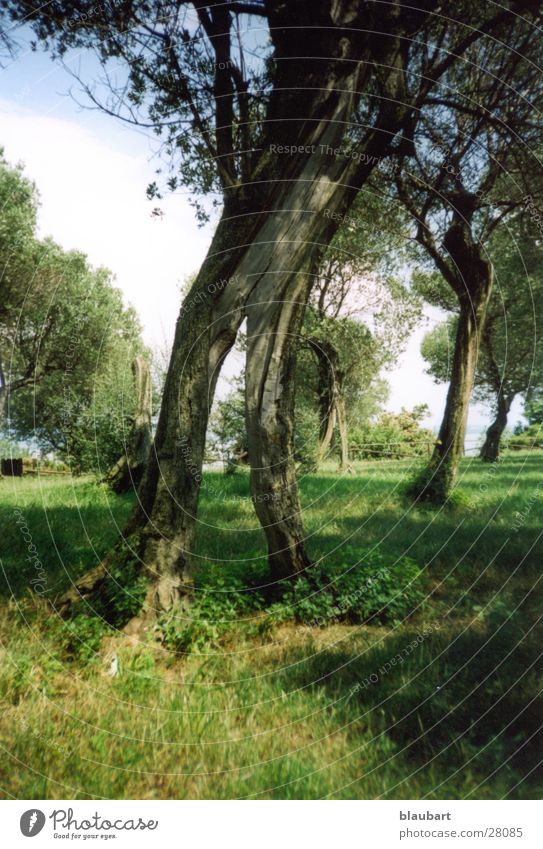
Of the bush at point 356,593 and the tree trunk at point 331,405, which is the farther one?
the tree trunk at point 331,405

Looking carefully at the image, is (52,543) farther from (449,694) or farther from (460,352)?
(460,352)

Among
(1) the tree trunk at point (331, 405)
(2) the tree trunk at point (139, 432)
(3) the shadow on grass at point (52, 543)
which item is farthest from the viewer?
(2) the tree trunk at point (139, 432)

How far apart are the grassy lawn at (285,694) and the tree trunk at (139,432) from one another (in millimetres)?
5182

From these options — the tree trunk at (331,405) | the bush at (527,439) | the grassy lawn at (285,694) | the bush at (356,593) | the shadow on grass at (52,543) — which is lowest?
the grassy lawn at (285,694)

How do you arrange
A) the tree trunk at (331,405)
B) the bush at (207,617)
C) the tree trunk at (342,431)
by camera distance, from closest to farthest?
1. the bush at (207,617)
2. the tree trunk at (342,431)
3. the tree trunk at (331,405)

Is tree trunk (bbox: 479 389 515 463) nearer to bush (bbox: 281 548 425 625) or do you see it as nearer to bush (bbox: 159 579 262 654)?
bush (bbox: 281 548 425 625)

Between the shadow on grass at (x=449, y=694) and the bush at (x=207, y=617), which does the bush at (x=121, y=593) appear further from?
the shadow on grass at (x=449, y=694)

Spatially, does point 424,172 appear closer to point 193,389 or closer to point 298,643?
point 193,389

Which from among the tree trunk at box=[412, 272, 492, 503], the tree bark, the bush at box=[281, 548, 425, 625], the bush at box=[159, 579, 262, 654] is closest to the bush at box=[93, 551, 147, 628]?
the bush at box=[159, 579, 262, 654]

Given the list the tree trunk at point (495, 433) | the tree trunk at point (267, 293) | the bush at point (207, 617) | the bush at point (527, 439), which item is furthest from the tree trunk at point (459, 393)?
the bush at point (207, 617)

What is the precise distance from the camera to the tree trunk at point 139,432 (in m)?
12.7

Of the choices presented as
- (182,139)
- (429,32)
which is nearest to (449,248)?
(429,32)

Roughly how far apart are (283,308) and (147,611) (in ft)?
13.3

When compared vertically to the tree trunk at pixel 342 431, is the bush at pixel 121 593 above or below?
below
